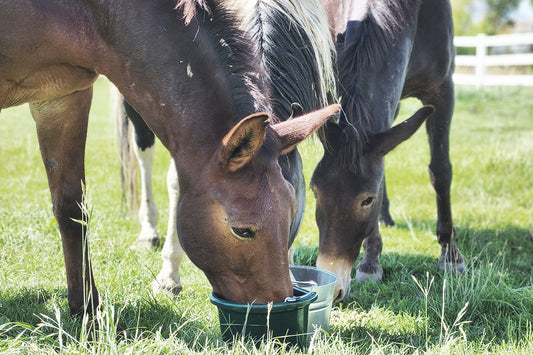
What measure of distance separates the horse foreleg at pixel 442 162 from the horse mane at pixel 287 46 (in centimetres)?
208

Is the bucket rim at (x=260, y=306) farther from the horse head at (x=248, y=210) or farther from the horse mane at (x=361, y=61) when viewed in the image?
the horse mane at (x=361, y=61)

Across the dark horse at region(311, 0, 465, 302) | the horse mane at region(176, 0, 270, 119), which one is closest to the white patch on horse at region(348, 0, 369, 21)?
the dark horse at region(311, 0, 465, 302)

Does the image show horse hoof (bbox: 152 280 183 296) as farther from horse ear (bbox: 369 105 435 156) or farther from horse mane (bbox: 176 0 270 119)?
horse mane (bbox: 176 0 270 119)

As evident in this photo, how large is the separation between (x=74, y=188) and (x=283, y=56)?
4.49 feet

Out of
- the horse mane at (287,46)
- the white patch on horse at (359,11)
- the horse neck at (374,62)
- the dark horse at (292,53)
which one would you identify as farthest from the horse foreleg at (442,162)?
the horse mane at (287,46)

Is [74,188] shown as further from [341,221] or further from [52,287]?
[341,221]

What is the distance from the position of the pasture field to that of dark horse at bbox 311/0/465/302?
0.56ft

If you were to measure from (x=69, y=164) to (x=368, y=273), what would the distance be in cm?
204

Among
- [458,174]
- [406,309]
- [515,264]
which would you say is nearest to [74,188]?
[406,309]

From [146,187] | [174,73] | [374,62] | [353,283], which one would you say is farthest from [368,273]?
[174,73]

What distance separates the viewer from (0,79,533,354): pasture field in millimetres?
2498

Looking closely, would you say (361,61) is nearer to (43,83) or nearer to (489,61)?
(43,83)

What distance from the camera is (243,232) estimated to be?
2229 millimetres

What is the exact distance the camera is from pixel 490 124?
1066cm
